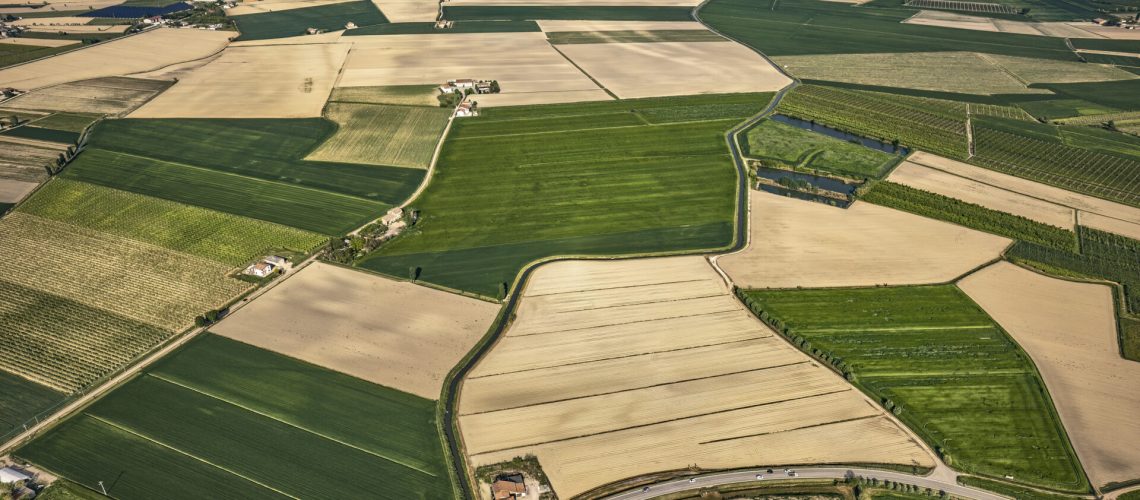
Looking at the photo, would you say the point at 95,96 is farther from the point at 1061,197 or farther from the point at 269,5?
the point at 1061,197

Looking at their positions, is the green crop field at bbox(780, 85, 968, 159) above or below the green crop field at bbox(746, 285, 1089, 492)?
above

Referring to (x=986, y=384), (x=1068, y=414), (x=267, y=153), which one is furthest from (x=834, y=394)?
(x=267, y=153)

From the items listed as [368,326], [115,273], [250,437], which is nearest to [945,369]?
[368,326]

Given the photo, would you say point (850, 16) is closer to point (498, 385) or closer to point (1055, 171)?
point (1055, 171)

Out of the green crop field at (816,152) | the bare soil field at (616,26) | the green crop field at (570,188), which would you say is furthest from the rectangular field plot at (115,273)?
the bare soil field at (616,26)

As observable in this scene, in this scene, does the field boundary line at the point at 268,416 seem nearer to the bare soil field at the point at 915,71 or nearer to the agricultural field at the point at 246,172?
the agricultural field at the point at 246,172

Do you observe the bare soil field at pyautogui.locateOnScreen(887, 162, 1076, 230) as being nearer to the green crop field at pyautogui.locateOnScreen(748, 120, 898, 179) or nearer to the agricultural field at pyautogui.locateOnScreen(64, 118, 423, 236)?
the green crop field at pyautogui.locateOnScreen(748, 120, 898, 179)

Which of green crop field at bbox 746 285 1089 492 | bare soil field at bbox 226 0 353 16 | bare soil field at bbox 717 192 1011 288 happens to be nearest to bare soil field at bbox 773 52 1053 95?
bare soil field at bbox 717 192 1011 288
